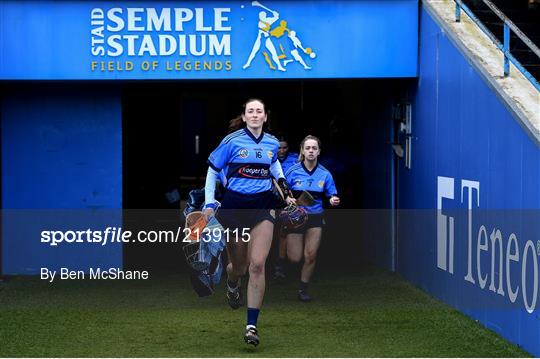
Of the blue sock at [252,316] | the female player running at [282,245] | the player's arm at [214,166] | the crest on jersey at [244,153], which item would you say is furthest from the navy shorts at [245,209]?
the female player running at [282,245]

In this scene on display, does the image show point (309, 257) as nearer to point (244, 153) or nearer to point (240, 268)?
point (240, 268)

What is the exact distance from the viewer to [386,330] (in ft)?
30.3

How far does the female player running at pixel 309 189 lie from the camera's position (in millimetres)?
11391

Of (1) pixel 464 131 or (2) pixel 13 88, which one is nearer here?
(1) pixel 464 131

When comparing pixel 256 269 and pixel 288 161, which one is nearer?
pixel 256 269

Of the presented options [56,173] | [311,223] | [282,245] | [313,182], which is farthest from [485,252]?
[56,173]

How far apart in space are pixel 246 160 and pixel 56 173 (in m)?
4.48

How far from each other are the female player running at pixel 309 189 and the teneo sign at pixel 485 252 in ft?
4.17

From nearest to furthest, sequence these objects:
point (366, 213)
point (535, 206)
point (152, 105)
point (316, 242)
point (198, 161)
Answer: point (535, 206)
point (316, 242)
point (366, 213)
point (152, 105)
point (198, 161)

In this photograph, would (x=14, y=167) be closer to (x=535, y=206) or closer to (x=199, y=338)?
(x=199, y=338)

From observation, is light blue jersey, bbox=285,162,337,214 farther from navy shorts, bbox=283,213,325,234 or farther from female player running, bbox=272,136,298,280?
female player running, bbox=272,136,298,280

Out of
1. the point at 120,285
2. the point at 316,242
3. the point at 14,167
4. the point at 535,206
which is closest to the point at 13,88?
the point at 14,167

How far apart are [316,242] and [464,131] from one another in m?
2.17

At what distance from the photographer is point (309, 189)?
11.6 metres
